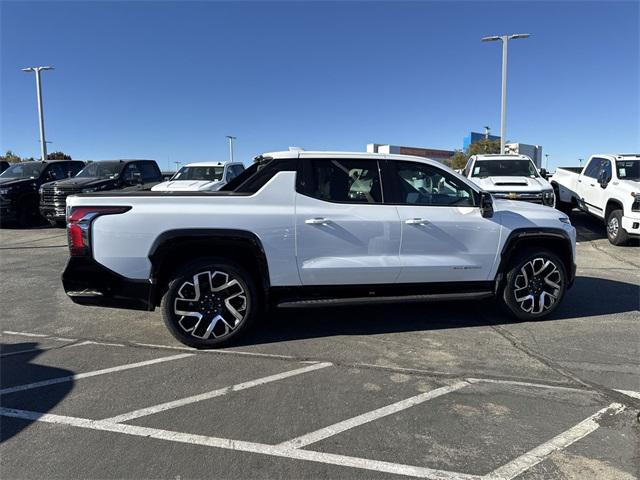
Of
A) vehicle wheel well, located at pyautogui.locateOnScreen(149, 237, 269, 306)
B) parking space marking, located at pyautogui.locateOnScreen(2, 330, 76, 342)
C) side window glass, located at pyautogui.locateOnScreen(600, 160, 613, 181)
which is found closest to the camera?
vehicle wheel well, located at pyautogui.locateOnScreen(149, 237, 269, 306)

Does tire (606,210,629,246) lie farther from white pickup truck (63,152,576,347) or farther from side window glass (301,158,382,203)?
side window glass (301,158,382,203)

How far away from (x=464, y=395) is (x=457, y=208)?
202cm

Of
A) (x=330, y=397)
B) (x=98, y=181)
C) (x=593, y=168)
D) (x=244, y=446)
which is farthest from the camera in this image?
(x=98, y=181)

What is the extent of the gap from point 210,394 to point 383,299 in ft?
6.40

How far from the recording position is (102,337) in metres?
4.84

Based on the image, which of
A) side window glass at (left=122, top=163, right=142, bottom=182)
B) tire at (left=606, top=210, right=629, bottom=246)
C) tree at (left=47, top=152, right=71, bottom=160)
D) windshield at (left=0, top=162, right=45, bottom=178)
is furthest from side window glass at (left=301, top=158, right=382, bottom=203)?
tree at (left=47, top=152, right=71, bottom=160)

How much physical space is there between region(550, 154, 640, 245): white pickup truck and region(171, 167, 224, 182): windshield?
32.4ft

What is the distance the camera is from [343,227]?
4508mm

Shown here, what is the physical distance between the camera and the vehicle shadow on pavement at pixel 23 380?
3162mm

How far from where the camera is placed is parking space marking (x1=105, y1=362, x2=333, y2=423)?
3.25m

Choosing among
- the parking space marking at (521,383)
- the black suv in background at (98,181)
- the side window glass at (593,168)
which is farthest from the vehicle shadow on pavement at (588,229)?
the black suv in background at (98,181)

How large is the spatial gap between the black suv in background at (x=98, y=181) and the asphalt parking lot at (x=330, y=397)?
7.61 m

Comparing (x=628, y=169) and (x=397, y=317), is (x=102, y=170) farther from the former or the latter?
(x=628, y=169)

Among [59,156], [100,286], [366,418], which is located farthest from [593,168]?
[59,156]
